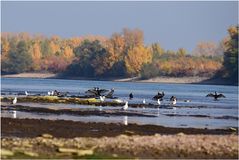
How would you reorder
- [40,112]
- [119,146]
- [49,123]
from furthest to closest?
1. [40,112]
2. [49,123]
3. [119,146]

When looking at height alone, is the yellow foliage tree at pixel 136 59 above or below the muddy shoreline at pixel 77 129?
above

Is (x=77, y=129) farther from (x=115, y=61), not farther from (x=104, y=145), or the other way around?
(x=115, y=61)

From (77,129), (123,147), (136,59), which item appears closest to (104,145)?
(123,147)

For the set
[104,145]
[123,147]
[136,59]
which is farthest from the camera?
[136,59]

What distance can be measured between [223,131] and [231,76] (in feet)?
367

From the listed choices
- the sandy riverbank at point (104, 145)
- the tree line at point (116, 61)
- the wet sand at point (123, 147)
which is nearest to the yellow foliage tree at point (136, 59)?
the tree line at point (116, 61)

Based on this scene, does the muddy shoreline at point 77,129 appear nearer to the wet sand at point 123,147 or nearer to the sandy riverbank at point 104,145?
the sandy riverbank at point 104,145

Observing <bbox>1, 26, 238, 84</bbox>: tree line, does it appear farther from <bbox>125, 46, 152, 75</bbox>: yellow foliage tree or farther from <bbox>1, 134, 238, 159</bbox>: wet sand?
<bbox>1, 134, 238, 159</bbox>: wet sand

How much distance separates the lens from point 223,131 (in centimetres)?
3569

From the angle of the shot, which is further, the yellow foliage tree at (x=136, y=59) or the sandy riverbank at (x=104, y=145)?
the yellow foliage tree at (x=136, y=59)

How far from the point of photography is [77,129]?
108ft

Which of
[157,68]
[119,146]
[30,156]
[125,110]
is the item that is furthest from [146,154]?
[157,68]

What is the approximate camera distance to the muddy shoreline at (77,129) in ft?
99.4

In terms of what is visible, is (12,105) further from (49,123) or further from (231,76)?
(231,76)
